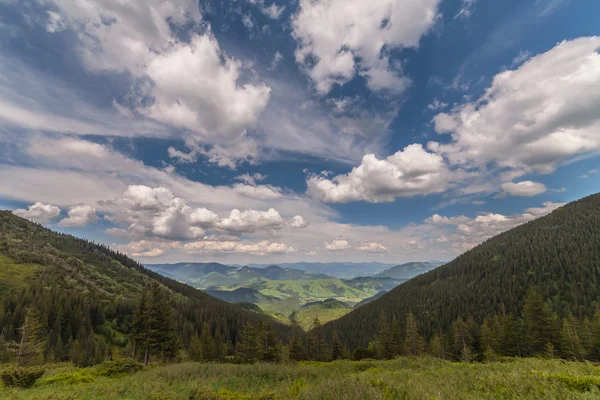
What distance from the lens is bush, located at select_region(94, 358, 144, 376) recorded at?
80.2ft

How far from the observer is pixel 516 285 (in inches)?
5679

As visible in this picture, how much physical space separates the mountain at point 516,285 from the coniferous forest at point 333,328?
73 centimetres

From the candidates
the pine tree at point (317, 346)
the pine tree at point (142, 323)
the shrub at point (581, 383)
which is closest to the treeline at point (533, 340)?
the pine tree at point (317, 346)

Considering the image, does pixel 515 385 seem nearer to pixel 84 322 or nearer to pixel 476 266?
pixel 84 322

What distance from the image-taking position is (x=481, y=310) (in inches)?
5310

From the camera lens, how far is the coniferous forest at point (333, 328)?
5450 cm

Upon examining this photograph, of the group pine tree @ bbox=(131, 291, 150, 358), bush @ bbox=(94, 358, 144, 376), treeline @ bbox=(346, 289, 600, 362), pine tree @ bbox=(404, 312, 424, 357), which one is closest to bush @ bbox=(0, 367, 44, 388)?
bush @ bbox=(94, 358, 144, 376)

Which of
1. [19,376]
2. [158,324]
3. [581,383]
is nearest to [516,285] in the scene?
[581,383]

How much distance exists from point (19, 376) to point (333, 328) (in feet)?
464

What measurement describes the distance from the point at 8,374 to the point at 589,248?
243177mm

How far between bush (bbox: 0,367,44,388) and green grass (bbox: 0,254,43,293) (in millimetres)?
146936

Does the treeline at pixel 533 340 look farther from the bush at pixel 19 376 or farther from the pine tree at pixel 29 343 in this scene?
the pine tree at pixel 29 343

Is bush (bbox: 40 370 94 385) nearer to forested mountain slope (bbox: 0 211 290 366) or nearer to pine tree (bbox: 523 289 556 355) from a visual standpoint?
forested mountain slope (bbox: 0 211 290 366)

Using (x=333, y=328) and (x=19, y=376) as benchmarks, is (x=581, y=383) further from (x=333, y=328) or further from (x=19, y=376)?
(x=333, y=328)
